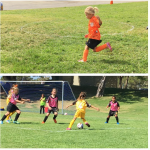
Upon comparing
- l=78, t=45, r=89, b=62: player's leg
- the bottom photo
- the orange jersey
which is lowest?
the bottom photo

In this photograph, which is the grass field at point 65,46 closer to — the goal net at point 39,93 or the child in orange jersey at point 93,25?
the child in orange jersey at point 93,25

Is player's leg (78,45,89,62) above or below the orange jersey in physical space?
below

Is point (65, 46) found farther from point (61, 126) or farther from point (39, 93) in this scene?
point (39, 93)

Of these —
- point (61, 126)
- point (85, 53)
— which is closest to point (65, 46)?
point (85, 53)

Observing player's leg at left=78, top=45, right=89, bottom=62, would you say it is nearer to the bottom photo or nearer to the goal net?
the bottom photo

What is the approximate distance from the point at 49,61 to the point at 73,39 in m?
2.98

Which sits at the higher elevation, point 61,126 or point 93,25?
point 93,25

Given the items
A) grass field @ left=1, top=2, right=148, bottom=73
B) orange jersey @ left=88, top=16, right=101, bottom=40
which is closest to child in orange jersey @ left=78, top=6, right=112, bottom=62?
orange jersey @ left=88, top=16, right=101, bottom=40

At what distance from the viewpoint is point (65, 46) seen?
12.4m

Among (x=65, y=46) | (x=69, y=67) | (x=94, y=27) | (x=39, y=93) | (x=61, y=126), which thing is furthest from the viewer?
(x=39, y=93)

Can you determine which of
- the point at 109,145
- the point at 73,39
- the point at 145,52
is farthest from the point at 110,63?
the point at 109,145

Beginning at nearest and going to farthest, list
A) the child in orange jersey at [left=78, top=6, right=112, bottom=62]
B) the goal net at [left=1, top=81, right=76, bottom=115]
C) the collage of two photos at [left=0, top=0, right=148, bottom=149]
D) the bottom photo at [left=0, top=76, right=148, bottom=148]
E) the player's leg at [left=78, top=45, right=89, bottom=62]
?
the bottom photo at [left=0, top=76, right=148, bottom=148]
the collage of two photos at [left=0, top=0, right=148, bottom=149]
the child in orange jersey at [left=78, top=6, right=112, bottom=62]
the player's leg at [left=78, top=45, right=89, bottom=62]
the goal net at [left=1, top=81, right=76, bottom=115]

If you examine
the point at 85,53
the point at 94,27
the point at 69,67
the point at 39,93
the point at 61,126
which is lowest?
the point at 61,126

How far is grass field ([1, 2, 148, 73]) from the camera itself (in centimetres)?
1054
